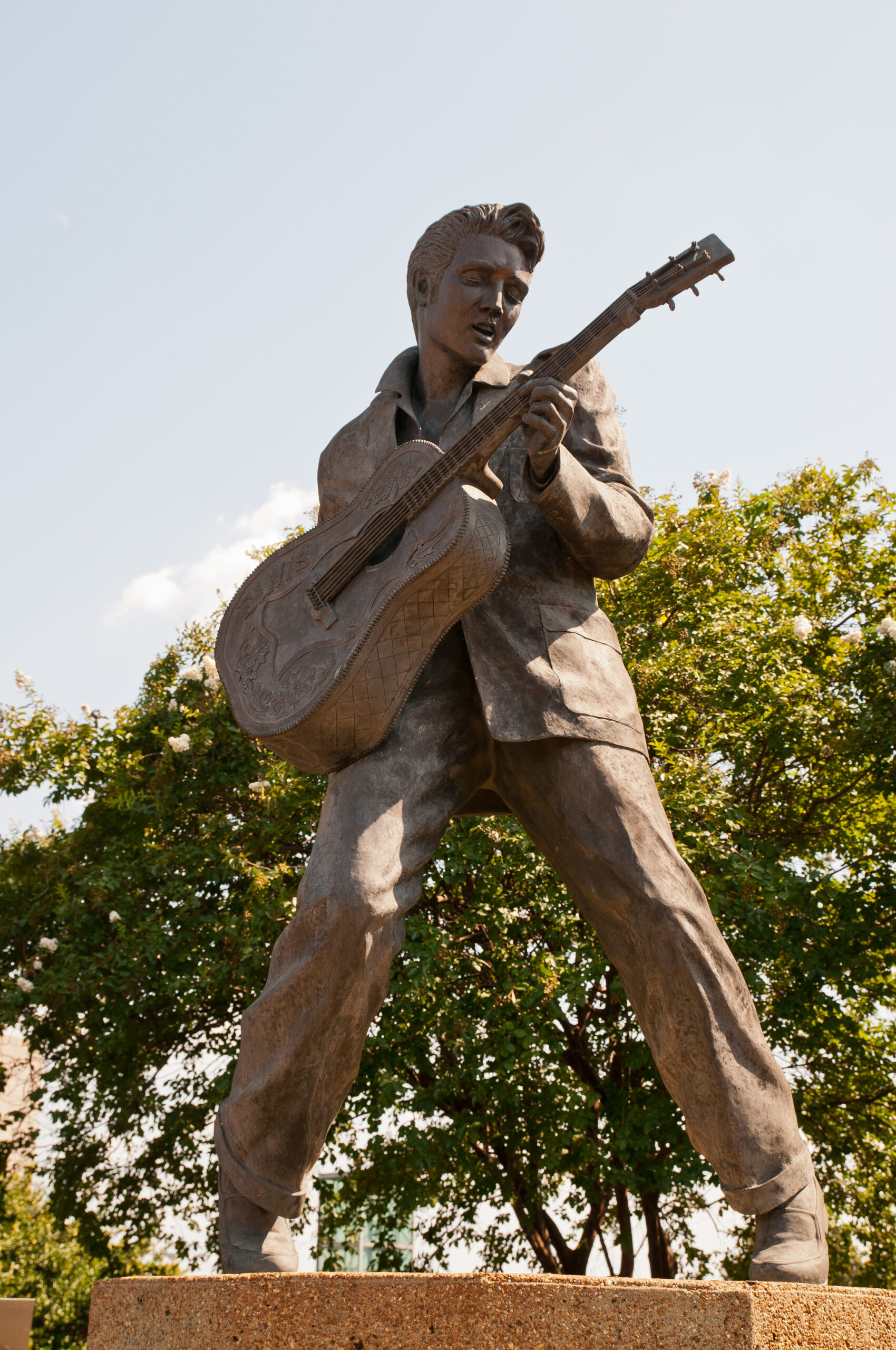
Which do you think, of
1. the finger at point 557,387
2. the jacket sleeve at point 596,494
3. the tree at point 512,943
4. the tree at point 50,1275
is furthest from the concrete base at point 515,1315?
the tree at point 50,1275

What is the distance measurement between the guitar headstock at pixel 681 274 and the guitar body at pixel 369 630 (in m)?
0.62

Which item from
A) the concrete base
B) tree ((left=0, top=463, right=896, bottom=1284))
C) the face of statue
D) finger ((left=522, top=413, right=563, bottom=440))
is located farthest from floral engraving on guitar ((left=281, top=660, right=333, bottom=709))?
tree ((left=0, top=463, right=896, bottom=1284))

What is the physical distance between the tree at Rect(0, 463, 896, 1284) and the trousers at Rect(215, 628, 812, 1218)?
6602 millimetres

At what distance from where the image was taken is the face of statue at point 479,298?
321 centimetres

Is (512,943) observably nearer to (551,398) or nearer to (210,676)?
(210,676)

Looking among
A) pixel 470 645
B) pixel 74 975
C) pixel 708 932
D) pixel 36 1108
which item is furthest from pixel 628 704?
pixel 36 1108

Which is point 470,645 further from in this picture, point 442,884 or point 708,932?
point 442,884

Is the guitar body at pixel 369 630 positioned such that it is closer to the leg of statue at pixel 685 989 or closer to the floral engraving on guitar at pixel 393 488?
the floral engraving on guitar at pixel 393 488

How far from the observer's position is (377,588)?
2.93 meters

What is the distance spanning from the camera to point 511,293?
3.27 m

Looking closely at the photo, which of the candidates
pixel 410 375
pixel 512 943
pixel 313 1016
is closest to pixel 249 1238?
pixel 313 1016

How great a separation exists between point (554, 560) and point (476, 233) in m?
0.89

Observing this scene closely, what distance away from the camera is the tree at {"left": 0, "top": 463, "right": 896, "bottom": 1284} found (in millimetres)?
9961

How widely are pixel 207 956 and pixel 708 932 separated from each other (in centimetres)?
825
